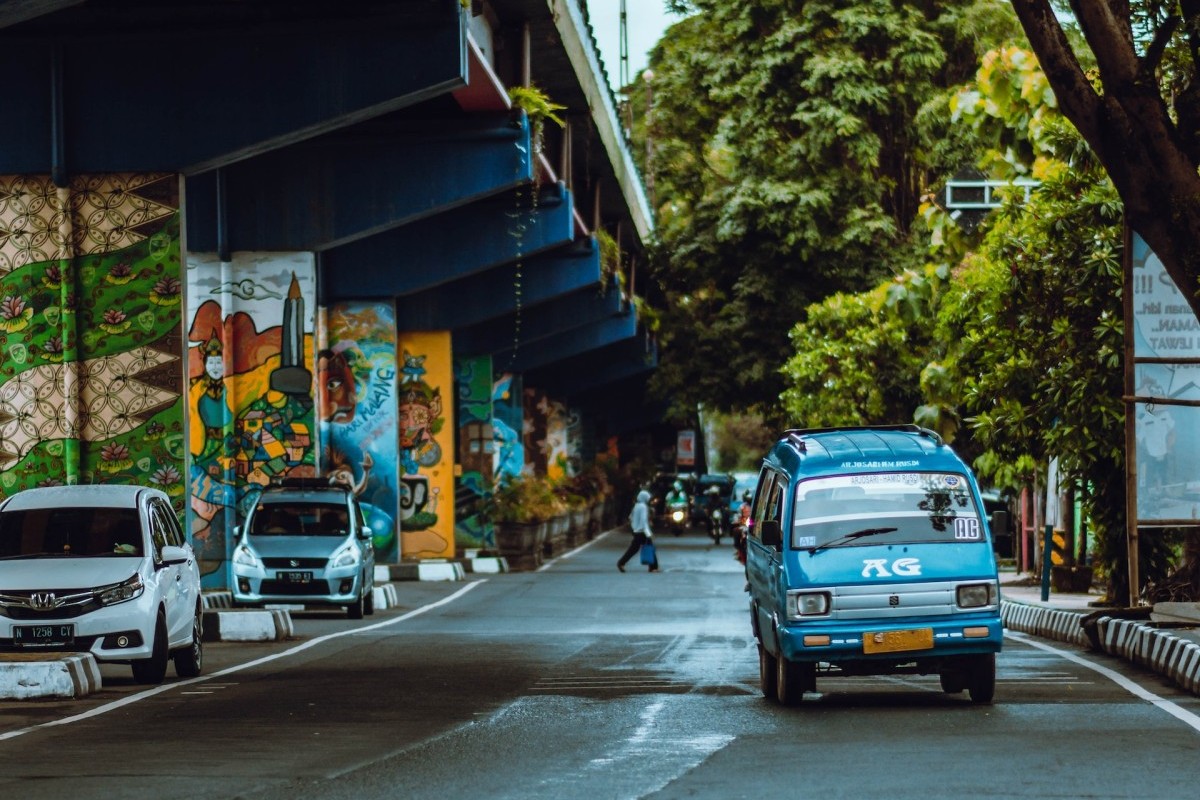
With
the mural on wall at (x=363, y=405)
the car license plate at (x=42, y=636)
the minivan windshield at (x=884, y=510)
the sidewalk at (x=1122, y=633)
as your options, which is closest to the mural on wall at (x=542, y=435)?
the mural on wall at (x=363, y=405)

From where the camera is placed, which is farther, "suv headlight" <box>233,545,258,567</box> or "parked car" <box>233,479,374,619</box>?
"suv headlight" <box>233,545,258,567</box>

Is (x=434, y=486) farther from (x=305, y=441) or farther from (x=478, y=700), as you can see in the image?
(x=478, y=700)

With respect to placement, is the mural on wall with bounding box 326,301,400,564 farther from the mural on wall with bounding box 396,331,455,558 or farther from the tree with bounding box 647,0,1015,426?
the tree with bounding box 647,0,1015,426

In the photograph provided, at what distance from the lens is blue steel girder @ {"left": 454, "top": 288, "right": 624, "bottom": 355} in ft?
152

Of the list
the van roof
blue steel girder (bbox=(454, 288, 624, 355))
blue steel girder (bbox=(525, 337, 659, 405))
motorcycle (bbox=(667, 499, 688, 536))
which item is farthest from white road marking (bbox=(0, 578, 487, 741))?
motorcycle (bbox=(667, 499, 688, 536))

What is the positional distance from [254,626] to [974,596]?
1150cm

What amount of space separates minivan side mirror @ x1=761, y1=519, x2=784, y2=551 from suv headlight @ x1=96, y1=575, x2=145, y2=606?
209 inches

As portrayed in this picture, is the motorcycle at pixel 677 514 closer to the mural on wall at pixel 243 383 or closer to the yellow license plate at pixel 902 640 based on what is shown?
the mural on wall at pixel 243 383

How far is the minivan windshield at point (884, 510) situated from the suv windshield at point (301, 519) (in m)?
15.1

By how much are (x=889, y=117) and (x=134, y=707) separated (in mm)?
37911

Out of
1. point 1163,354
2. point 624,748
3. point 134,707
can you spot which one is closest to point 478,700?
point 134,707

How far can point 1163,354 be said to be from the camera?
20.0 metres

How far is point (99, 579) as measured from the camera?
16703mm

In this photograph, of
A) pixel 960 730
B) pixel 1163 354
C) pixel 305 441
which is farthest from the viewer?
pixel 305 441
